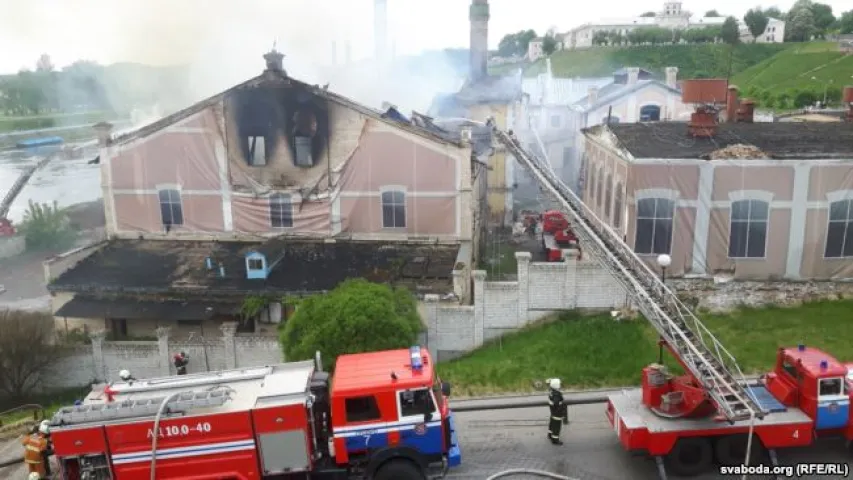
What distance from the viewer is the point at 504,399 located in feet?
49.4

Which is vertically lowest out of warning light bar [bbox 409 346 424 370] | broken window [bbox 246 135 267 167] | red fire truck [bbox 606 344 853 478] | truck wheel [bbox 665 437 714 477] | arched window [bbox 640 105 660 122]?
truck wheel [bbox 665 437 714 477]

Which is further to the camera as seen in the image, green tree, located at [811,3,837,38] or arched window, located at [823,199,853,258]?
green tree, located at [811,3,837,38]

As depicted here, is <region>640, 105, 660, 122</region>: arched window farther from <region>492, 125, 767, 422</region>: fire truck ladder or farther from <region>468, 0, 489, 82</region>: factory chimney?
<region>492, 125, 767, 422</region>: fire truck ladder

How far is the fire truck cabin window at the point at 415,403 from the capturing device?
1066cm

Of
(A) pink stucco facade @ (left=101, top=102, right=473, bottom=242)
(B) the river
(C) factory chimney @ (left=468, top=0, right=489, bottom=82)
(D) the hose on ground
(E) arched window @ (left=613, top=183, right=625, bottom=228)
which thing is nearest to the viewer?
(D) the hose on ground

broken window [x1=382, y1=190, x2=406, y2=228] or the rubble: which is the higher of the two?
the rubble

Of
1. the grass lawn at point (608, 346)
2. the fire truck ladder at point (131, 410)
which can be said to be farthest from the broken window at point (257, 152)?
the fire truck ladder at point (131, 410)

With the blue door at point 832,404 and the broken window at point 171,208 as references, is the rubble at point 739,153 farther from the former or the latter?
the broken window at point 171,208

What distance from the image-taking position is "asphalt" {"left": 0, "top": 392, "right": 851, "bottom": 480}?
38.5 ft

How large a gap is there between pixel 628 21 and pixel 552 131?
96.5 meters

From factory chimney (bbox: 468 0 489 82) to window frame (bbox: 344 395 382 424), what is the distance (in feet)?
128

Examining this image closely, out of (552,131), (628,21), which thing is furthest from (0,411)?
(628,21)

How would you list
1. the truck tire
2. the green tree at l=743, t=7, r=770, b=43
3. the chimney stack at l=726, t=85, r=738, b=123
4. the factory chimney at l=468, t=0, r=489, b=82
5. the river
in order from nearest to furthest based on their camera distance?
the truck tire
the chimney stack at l=726, t=85, r=738, b=123
the factory chimney at l=468, t=0, r=489, b=82
the river
the green tree at l=743, t=7, r=770, b=43

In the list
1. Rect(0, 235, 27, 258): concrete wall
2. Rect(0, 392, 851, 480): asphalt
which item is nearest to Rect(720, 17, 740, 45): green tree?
Rect(0, 235, 27, 258): concrete wall
